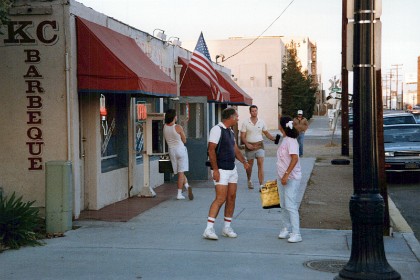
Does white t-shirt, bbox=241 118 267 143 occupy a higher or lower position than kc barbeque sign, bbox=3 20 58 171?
lower

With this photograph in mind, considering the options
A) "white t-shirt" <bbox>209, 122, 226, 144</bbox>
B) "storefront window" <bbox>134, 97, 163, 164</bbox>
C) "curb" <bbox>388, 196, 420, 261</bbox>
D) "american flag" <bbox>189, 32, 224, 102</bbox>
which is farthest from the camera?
"american flag" <bbox>189, 32, 224, 102</bbox>

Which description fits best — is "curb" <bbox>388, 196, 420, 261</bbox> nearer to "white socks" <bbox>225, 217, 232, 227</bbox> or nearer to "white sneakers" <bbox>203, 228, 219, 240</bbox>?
"white socks" <bbox>225, 217, 232, 227</bbox>

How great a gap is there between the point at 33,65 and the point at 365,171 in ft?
19.6

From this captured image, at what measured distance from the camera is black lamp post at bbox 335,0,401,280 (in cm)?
641

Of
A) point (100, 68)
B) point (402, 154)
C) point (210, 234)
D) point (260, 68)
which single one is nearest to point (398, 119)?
point (402, 154)

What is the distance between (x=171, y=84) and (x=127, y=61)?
1936mm

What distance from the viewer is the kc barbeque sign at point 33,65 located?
10.3 metres

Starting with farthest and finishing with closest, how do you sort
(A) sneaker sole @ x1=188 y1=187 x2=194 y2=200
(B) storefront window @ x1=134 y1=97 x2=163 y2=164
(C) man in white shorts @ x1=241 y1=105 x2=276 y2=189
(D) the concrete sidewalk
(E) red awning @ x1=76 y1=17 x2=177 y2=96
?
(C) man in white shorts @ x1=241 y1=105 x2=276 y2=189, (B) storefront window @ x1=134 y1=97 x2=163 y2=164, (A) sneaker sole @ x1=188 y1=187 x2=194 y2=200, (E) red awning @ x1=76 y1=17 x2=177 y2=96, (D) the concrete sidewalk

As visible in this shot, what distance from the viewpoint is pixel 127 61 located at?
10.9m

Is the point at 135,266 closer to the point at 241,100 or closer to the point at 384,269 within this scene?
the point at 384,269

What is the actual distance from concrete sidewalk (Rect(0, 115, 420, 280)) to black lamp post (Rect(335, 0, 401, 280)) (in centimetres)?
77

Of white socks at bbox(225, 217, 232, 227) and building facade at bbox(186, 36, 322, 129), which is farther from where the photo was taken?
building facade at bbox(186, 36, 322, 129)

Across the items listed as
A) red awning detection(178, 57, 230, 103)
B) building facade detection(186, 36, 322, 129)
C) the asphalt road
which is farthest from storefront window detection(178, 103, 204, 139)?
building facade detection(186, 36, 322, 129)

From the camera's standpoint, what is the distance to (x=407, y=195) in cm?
1468
